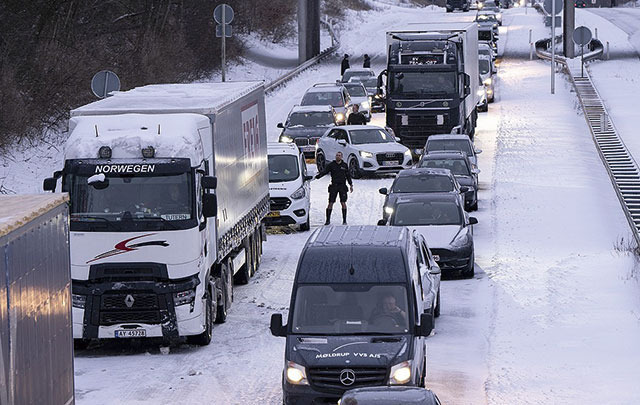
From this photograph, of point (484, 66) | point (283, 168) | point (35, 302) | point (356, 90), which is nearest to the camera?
point (35, 302)

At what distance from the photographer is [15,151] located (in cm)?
3525

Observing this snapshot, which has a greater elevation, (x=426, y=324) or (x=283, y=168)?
(x=283, y=168)

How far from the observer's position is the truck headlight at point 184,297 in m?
19.2

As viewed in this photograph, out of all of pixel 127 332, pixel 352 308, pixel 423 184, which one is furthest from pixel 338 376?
pixel 423 184

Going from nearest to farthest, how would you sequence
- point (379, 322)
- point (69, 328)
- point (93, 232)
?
point (69, 328) < point (379, 322) < point (93, 232)

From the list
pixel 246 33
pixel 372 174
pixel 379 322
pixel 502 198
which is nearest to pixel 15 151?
pixel 372 174

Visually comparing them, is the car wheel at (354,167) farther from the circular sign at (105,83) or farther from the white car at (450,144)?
the circular sign at (105,83)

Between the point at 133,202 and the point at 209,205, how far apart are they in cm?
109

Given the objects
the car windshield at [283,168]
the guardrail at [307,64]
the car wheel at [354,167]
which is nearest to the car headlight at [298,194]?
the car windshield at [283,168]

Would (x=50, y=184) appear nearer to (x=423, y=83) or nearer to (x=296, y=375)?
(x=296, y=375)

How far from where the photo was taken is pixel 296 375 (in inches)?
595

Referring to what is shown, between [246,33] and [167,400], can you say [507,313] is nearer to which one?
[167,400]

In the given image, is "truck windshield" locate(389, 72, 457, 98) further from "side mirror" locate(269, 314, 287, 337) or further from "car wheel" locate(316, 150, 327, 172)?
"side mirror" locate(269, 314, 287, 337)

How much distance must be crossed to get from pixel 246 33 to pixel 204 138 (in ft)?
188
